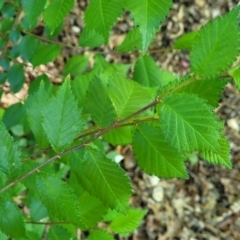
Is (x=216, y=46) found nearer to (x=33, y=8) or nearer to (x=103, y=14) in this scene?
(x=103, y=14)

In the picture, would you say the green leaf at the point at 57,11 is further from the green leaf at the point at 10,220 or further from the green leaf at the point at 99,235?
the green leaf at the point at 99,235

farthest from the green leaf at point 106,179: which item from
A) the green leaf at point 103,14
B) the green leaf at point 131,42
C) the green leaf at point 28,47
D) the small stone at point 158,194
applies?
the small stone at point 158,194

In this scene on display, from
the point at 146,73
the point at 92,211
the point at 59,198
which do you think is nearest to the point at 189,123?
the point at 59,198

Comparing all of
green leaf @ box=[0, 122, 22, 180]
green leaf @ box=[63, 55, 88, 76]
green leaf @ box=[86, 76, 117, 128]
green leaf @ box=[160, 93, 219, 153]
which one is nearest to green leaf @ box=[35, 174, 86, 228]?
green leaf @ box=[0, 122, 22, 180]

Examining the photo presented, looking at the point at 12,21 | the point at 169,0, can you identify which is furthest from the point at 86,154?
the point at 12,21

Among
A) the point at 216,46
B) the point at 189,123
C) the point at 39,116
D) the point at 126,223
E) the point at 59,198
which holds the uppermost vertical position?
the point at 216,46
